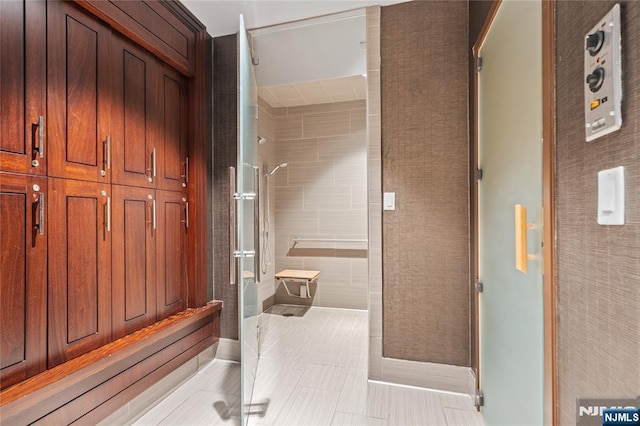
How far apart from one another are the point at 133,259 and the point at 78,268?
35 centimetres

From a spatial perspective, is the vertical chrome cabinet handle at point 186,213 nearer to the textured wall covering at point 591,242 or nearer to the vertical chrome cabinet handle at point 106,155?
the vertical chrome cabinet handle at point 106,155

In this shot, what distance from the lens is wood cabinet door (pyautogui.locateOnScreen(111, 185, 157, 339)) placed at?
1746mm

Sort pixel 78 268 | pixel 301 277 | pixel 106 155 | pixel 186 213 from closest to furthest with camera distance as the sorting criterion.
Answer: pixel 78 268 → pixel 106 155 → pixel 186 213 → pixel 301 277

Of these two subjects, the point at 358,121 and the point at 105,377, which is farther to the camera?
the point at 358,121

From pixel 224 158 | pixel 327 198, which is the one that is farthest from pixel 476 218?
pixel 327 198

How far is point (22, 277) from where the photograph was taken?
4.21 feet

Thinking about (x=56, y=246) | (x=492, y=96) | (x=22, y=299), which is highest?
(x=492, y=96)

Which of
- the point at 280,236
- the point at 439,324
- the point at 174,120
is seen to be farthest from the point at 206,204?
the point at 439,324

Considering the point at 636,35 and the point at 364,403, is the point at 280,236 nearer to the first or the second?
the point at 364,403

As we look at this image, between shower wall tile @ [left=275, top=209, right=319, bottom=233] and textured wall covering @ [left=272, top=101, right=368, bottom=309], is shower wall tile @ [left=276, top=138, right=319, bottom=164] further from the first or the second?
shower wall tile @ [left=275, top=209, right=319, bottom=233]

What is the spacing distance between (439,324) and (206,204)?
6.50 ft

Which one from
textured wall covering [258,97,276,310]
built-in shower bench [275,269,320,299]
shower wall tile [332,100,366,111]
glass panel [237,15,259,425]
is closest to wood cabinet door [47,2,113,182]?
glass panel [237,15,259,425]

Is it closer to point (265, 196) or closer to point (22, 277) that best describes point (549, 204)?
point (22, 277)

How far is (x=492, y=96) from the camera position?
153 cm
